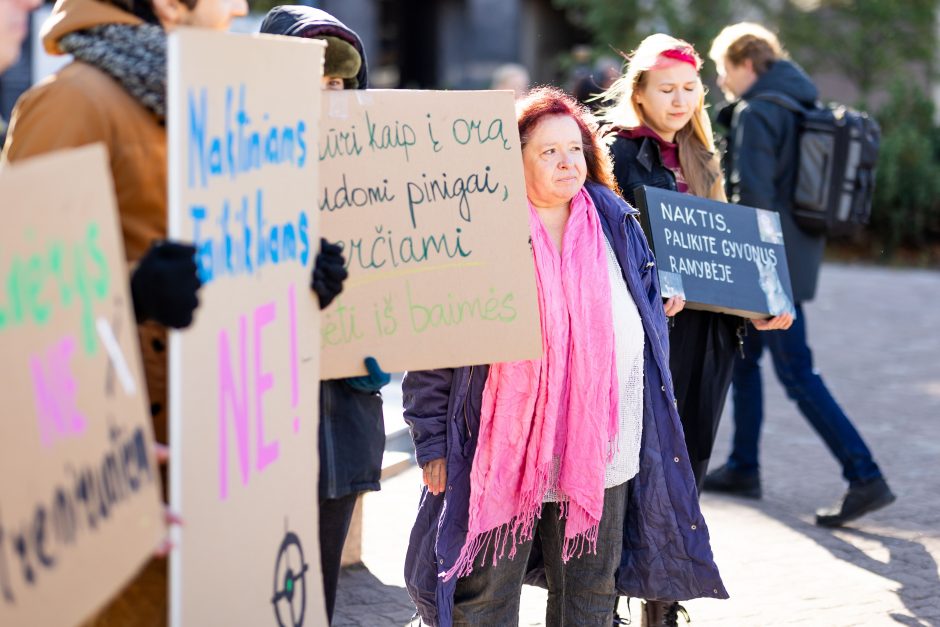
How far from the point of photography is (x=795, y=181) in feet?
18.8

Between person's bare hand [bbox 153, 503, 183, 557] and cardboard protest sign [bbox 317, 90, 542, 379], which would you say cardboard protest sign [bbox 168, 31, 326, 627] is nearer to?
person's bare hand [bbox 153, 503, 183, 557]

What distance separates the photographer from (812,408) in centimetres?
580

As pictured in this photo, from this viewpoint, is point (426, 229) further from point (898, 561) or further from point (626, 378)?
point (898, 561)

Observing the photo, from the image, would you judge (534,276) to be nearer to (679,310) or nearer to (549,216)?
(549,216)

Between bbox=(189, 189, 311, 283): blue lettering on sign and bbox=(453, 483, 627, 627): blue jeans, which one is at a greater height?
bbox=(189, 189, 311, 283): blue lettering on sign

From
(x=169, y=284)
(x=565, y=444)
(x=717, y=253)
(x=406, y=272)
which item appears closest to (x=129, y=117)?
(x=169, y=284)

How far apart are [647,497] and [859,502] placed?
2.26m

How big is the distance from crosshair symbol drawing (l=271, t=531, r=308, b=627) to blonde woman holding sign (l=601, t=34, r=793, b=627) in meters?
1.96

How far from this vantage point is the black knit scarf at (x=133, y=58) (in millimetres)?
2377

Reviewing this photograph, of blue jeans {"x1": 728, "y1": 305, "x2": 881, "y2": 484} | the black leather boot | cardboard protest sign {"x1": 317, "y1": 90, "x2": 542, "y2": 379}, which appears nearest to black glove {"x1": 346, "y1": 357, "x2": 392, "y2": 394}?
cardboard protest sign {"x1": 317, "y1": 90, "x2": 542, "y2": 379}

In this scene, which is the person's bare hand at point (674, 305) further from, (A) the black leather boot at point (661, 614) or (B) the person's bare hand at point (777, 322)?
(A) the black leather boot at point (661, 614)

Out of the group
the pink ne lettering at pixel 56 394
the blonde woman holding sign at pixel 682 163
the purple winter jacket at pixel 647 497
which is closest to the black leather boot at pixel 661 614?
the blonde woman holding sign at pixel 682 163

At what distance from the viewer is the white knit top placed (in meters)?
3.55

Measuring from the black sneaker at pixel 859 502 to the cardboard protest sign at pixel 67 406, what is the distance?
163 inches
